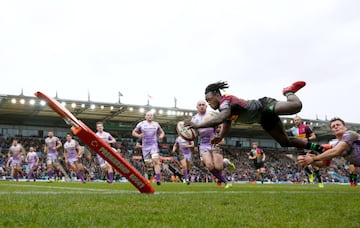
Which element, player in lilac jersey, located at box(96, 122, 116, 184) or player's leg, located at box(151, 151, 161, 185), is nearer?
player's leg, located at box(151, 151, 161, 185)

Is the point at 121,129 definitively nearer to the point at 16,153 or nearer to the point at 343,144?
the point at 16,153

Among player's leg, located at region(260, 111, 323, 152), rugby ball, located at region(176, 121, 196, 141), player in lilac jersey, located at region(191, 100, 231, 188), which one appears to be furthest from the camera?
player in lilac jersey, located at region(191, 100, 231, 188)

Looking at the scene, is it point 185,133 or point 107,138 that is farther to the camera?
point 107,138

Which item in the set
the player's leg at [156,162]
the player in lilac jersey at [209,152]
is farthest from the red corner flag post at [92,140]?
the player's leg at [156,162]

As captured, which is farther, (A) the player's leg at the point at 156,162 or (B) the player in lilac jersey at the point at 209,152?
(A) the player's leg at the point at 156,162

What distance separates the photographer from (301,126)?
13.8 m

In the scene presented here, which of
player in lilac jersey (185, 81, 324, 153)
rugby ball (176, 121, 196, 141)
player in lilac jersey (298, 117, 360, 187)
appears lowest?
player in lilac jersey (298, 117, 360, 187)

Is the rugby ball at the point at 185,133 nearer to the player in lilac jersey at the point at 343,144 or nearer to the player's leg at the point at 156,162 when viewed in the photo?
the player in lilac jersey at the point at 343,144

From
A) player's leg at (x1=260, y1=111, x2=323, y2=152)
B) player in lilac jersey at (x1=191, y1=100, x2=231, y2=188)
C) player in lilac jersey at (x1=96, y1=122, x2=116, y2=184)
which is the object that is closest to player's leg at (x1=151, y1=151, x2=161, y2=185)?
player in lilac jersey at (x1=191, y1=100, x2=231, y2=188)

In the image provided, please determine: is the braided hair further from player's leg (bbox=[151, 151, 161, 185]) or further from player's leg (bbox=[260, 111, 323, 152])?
player's leg (bbox=[151, 151, 161, 185])

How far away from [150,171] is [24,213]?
9917 mm

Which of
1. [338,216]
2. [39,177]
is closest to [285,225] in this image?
[338,216]

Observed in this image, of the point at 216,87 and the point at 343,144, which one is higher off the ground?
the point at 216,87

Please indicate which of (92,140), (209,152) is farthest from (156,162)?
(92,140)
